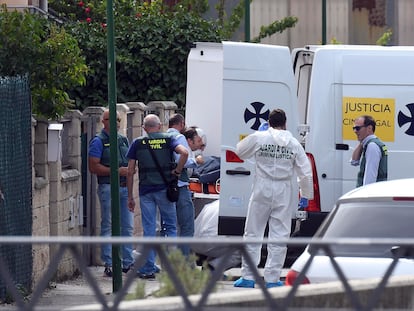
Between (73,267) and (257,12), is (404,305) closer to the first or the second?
(73,267)

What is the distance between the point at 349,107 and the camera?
1375 cm

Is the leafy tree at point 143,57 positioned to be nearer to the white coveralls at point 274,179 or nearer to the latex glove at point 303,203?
the latex glove at point 303,203

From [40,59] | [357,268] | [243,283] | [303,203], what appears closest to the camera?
[357,268]

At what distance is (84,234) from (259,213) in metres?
→ 3.12

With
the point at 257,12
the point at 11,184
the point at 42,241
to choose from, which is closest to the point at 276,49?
the point at 11,184

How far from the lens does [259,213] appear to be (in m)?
12.5

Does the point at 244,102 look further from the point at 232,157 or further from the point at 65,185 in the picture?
the point at 65,185

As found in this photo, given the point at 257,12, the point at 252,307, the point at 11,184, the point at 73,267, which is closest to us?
the point at 252,307

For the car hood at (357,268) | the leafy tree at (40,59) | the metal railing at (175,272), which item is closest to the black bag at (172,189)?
the leafy tree at (40,59)

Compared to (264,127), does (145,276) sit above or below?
below

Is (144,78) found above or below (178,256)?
above

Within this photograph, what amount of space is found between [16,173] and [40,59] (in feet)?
4.68

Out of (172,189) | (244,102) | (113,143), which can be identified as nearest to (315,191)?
(244,102)

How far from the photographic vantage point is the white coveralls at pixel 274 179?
1234 cm
